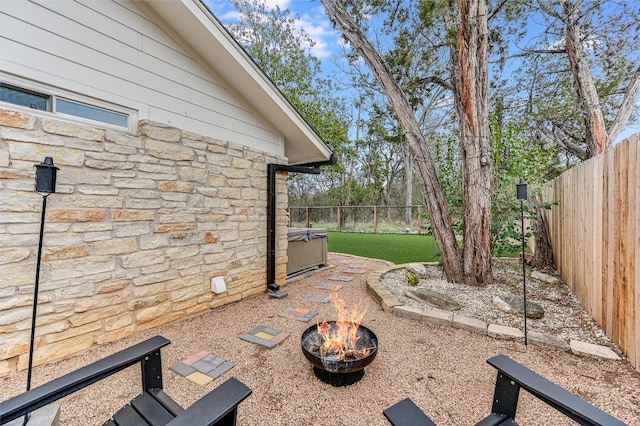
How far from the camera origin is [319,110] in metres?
12.1

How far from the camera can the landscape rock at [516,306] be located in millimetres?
3395

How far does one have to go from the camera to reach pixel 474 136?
4.31 meters

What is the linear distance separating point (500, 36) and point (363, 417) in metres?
8.32

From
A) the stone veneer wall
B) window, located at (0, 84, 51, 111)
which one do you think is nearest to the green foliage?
the stone veneer wall

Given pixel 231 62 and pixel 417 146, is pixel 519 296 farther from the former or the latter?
pixel 231 62

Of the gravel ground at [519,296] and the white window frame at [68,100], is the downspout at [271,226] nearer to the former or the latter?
the gravel ground at [519,296]

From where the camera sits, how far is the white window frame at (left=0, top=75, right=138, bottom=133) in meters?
2.41

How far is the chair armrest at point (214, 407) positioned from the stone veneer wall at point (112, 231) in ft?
7.36

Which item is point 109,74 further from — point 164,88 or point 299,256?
point 299,256

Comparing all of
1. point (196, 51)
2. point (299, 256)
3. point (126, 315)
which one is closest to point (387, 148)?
point (299, 256)

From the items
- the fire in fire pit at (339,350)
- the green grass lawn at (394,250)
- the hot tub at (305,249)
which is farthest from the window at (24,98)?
the green grass lawn at (394,250)

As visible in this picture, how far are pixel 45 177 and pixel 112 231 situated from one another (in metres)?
1.05

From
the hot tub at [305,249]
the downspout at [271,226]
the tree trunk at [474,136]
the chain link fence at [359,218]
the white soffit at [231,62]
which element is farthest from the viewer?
the chain link fence at [359,218]

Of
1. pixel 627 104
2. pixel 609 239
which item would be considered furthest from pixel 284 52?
pixel 609 239
